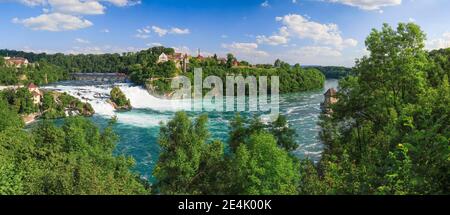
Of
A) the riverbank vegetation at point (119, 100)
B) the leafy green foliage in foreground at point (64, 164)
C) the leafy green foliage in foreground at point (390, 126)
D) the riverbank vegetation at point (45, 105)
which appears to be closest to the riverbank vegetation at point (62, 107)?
the riverbank vegetation at point (45, 105)

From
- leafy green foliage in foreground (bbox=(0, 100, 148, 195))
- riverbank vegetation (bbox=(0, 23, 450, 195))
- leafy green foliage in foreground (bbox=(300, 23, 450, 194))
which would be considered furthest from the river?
leafy green foliage in foreground (bbox=(300, 23, 450, 194))

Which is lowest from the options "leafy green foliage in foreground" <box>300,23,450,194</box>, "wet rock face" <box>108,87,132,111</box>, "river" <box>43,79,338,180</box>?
"river" <box>43,79,338,180</box>

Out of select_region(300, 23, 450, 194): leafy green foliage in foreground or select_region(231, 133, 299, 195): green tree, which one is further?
select_region(231, 133, 299, 195): green tree

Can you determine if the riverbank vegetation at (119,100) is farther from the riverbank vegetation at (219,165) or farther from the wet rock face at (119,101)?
the riverbank vegetation at (219,165)

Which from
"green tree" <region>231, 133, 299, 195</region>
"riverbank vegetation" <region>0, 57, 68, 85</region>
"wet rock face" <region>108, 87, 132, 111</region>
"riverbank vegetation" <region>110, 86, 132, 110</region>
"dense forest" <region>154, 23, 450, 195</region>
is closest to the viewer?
"dense forest" <region>154, 23, 450, 195</region>

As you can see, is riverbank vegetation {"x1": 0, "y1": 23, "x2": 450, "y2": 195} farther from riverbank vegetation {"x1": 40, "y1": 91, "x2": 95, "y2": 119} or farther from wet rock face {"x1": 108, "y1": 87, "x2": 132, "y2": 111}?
wet rock face {"x1": 108, "y1": 87, "x2": 132, "y2": 111}
